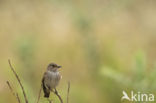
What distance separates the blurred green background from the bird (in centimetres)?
Answer: 83

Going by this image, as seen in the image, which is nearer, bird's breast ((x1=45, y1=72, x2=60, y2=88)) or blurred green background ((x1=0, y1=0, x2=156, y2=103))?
bird's breast ((x1=45, y1=72, x2=60, y2=88))

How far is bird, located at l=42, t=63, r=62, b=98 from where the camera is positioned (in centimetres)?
351

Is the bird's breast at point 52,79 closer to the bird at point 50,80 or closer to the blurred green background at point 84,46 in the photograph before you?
the bird at point 50,80

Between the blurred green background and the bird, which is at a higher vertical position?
the blurred green background

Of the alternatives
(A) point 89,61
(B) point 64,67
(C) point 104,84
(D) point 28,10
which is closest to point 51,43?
(B) point 64,67

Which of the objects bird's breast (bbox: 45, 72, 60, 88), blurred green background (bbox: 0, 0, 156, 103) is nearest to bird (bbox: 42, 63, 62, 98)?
bird's breast (bbox: 45, 72, 60, 88)

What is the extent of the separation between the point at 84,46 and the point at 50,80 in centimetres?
424

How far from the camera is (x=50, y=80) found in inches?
139

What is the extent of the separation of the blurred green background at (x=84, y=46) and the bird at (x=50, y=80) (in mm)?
834

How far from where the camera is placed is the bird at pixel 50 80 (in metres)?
3.51

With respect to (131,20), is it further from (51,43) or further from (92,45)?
(92,45)

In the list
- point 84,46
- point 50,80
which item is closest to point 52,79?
point 50,80

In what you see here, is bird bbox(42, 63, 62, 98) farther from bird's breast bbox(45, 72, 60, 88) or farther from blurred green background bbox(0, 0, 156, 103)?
blurred green background bbox(0, 0, 156, 103)

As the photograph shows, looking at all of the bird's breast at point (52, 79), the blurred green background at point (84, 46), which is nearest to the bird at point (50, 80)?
the bird's breast at point (52, 79)
